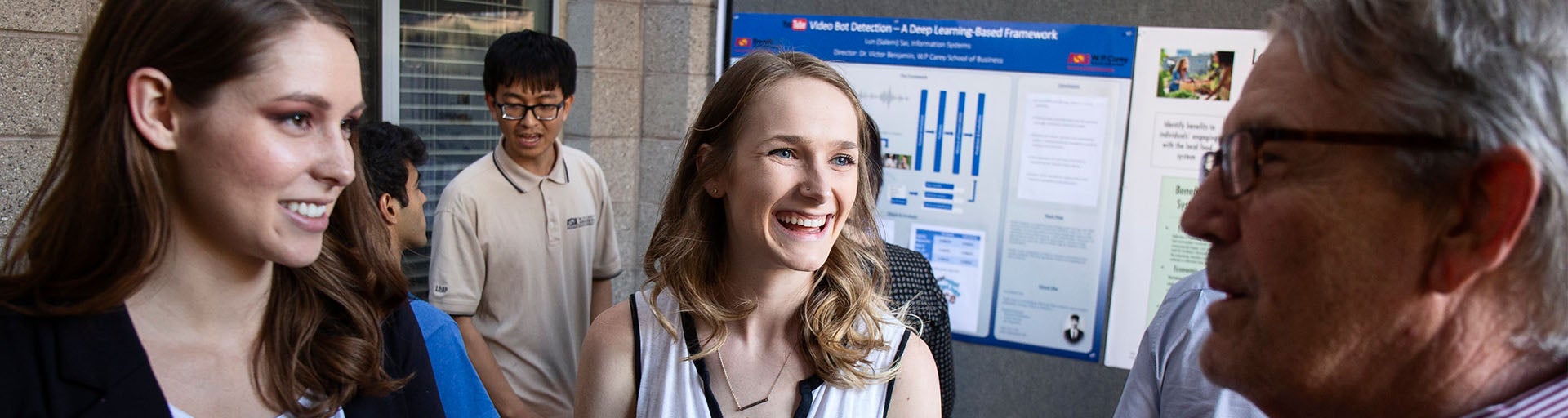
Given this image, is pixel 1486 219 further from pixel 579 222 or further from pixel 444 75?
pixel 444 75

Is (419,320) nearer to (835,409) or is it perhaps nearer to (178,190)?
(178,190)

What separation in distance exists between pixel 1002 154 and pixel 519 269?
1.94m

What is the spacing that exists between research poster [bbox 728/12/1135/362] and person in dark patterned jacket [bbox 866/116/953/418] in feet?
3.59

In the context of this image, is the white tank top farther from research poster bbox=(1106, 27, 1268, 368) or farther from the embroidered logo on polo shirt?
research poster bbox=(1106, 27, 1268, 368)

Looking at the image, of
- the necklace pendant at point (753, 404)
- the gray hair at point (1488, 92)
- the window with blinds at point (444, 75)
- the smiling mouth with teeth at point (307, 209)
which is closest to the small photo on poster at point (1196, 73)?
the necklace pendant at point (753, 404)

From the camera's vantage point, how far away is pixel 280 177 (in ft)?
4.73

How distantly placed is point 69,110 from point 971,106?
10.6ft

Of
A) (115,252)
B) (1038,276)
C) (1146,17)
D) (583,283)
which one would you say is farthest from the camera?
(1038,276)

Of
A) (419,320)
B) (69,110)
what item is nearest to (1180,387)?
(419,320)

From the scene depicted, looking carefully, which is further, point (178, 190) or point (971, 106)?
point (971, 106)

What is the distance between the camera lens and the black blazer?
1326 mm

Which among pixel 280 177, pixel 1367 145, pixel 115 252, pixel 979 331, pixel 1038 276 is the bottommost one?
pixel 979 331

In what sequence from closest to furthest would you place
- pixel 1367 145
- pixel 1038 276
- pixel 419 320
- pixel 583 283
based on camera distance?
A: pixel 1367 145, pixel 419 320, pixel 583 283, pixel 1038 276

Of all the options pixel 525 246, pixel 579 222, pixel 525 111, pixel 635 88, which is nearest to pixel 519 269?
pixel 525 246
